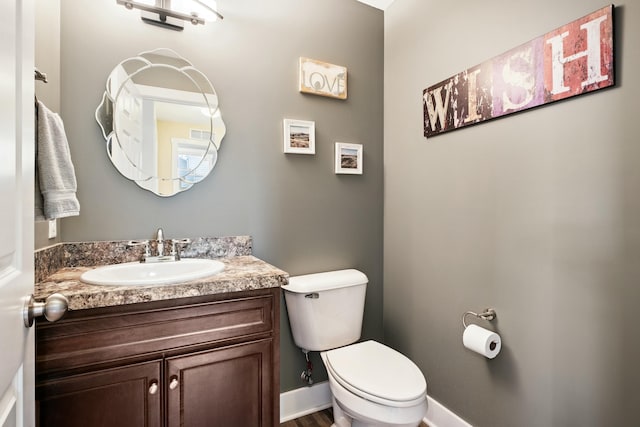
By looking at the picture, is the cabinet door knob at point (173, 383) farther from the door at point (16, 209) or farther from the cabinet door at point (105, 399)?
the door at point (16, 209)

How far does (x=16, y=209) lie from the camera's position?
1.83 ft

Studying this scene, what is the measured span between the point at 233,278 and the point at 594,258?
4.12ft

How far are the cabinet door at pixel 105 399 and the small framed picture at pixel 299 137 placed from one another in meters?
1.20

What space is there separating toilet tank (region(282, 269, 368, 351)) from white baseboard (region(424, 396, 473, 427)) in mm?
533

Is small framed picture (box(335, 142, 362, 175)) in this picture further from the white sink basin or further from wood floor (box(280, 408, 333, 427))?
wood floor (box(280, 408, 333, 427))

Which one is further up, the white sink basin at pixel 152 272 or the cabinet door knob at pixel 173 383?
the white sink basin at pixel 152 272

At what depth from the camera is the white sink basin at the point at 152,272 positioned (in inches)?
41.7

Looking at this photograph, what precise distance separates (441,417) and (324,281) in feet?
3.05

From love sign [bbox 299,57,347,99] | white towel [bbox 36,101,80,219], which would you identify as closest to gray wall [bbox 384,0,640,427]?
love sign [bbox 299,57,347,99]

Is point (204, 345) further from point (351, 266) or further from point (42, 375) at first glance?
point (351, 266)

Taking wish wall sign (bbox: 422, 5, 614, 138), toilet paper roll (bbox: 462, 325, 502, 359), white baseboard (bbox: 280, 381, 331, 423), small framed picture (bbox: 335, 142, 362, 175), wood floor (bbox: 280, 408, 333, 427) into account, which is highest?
wish wall sign (bbox: 422, 5, 614, 138)

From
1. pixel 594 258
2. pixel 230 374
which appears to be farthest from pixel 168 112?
pixel 594 258

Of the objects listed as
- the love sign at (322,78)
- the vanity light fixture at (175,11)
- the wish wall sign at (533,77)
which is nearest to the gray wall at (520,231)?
the wish wall sign at (533,77)

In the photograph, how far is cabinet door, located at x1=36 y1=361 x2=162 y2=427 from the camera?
945 millimetres
